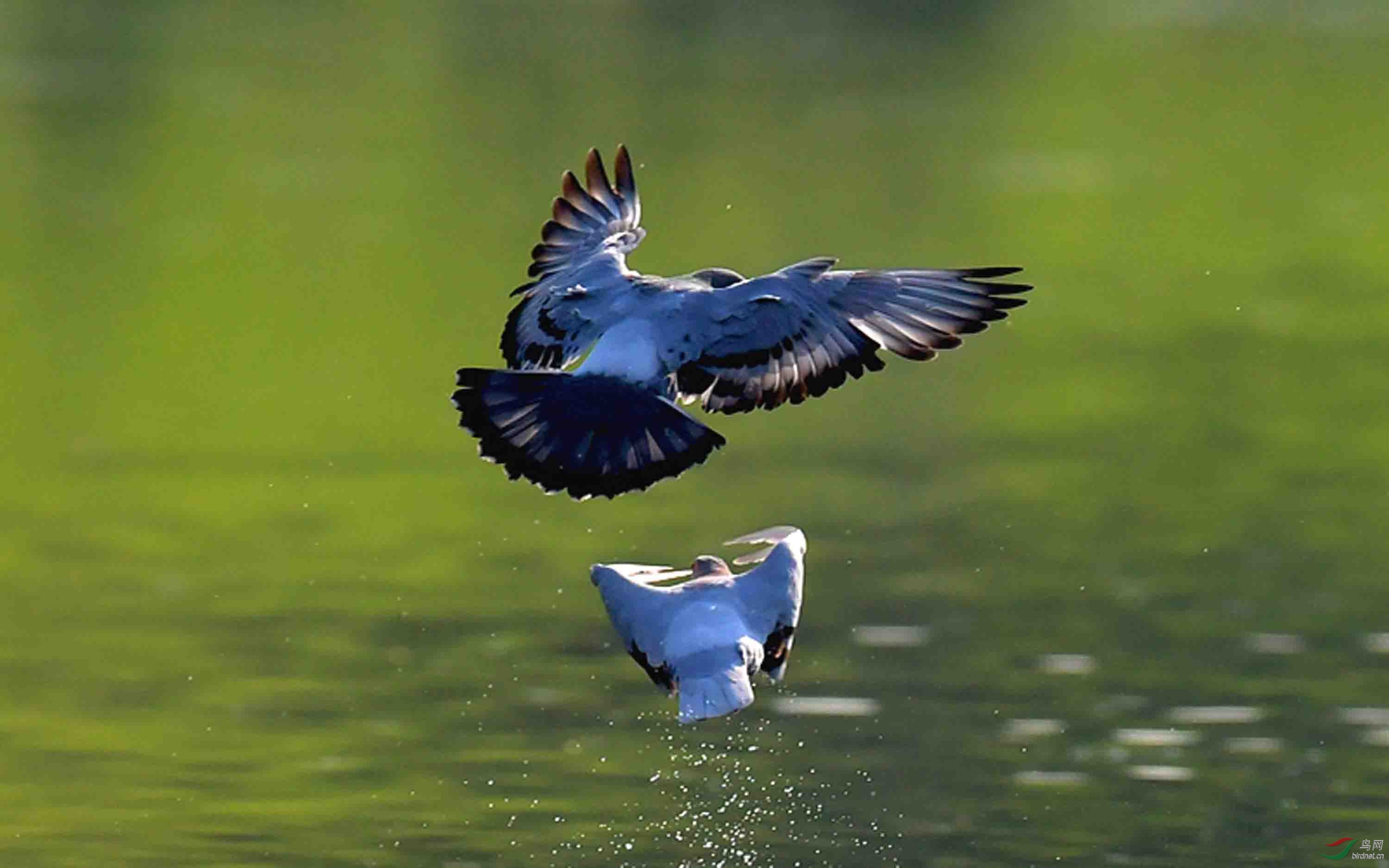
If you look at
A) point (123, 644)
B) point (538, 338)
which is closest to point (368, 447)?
point (123, 644)

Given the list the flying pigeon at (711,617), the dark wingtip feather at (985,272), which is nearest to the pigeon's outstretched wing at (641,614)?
the flying pigeon at (711,617)

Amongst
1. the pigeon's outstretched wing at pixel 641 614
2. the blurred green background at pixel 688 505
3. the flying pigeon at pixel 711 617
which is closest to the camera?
the flying pigeon at pixel 711 617

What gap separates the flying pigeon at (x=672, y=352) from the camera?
823cm

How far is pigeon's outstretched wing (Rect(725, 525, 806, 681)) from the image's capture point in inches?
330

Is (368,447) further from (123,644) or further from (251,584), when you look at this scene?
(123,644)

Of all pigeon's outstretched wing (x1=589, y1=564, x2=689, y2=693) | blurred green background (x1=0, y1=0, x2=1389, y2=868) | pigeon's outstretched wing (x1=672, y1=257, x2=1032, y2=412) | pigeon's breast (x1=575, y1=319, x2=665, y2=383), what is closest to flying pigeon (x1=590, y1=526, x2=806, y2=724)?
pigeon's outstretched wing (x1=589, y1=564, x2=689, y2=693)

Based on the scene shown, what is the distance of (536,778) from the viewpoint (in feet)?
37.9

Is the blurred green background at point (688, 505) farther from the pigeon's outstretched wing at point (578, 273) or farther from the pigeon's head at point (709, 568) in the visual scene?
the pigeon's outstretched wing at point (578, 273)

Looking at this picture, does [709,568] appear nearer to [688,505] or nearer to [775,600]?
[775,600]

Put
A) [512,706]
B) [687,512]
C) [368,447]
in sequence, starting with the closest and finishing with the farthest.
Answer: [512,706] < [687,512] < [368,447]

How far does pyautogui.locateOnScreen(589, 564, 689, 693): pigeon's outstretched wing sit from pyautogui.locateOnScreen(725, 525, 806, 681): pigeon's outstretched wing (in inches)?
8.4

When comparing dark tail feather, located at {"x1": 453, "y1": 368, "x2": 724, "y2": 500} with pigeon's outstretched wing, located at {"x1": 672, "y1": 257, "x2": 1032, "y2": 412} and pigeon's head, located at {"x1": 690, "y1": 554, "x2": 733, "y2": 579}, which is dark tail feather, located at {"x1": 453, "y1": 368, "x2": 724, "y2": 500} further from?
pigeon's head, located at {"x1": 690, "y1": 554, "x2": 733, "y2": 579}

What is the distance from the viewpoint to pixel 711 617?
827 centimetres

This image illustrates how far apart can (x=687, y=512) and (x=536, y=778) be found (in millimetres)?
5375
